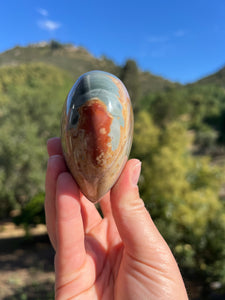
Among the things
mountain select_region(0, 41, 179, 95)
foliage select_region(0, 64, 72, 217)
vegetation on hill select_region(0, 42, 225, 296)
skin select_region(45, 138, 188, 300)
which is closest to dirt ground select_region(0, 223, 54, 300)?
vegetation on hill select_region(0, 42, 225, 296)

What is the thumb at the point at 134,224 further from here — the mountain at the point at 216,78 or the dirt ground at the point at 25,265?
the mountain at the point at 216,78

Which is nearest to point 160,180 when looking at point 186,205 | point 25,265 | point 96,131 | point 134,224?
point 186,205

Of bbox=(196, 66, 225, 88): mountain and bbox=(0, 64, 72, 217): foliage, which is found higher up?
bbox=(196, 66, 225, 88): mountain

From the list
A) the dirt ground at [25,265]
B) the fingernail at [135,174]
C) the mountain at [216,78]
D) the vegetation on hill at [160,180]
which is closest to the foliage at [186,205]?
the vegetation on hill at [160,180]

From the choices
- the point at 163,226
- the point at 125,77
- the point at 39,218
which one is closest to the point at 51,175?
the point at 163,226

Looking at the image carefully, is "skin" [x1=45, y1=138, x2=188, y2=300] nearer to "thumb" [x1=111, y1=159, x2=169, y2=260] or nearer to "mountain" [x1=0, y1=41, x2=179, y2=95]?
"thumb" [x1=111, y1=159, x2=169, y2=260]

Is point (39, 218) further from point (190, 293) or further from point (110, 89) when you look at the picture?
point (110, 89)
